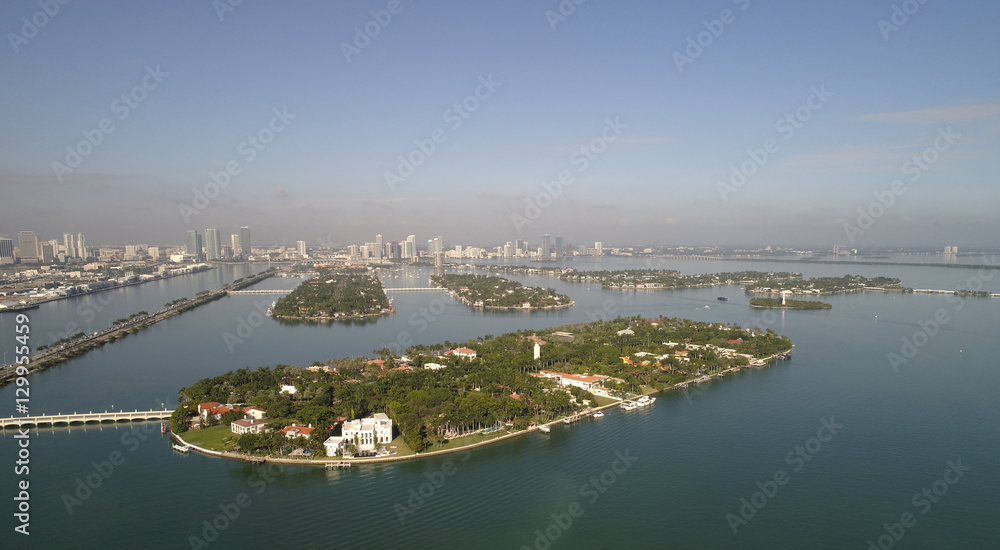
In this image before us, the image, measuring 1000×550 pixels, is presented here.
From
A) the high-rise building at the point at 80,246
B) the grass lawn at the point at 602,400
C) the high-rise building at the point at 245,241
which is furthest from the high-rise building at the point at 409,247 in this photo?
the grass lawn at the point at 602,400

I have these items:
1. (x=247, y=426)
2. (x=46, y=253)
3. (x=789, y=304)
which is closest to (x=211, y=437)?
(x=247, y=426)

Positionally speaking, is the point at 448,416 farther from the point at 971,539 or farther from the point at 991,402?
the point at 991,402

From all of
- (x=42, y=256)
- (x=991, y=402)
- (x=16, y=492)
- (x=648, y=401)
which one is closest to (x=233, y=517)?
(x=16, y=492)

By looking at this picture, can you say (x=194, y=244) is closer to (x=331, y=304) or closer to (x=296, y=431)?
(x=331, y=304)

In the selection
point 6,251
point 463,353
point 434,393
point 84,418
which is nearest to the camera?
point 84,418

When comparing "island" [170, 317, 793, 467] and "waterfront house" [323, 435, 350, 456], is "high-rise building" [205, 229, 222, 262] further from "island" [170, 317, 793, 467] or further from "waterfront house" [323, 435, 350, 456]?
"waterfront house" [323, 435, 350, 456]

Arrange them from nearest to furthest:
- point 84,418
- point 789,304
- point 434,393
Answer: point 84,418 < point 434,393 < point 789,304
